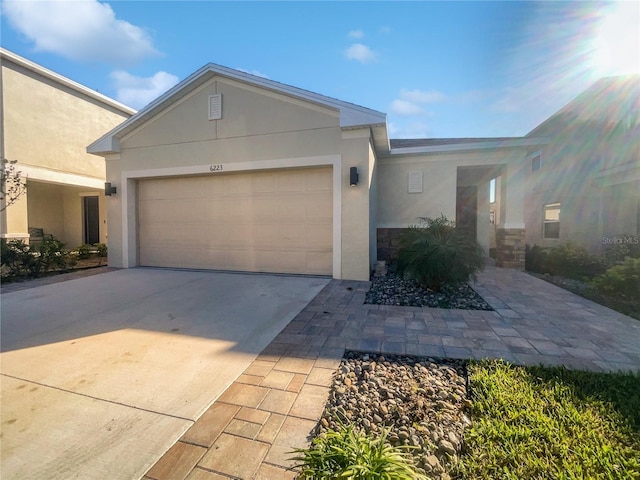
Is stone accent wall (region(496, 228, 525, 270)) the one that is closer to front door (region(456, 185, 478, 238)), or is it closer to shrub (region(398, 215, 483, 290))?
front door (region(456, 185, 478, 238))

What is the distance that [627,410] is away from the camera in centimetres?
203

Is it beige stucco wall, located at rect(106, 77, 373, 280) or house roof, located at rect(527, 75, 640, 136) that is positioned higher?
house roof, located at rect(527, 75, 640, 136)

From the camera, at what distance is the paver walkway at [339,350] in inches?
67.0

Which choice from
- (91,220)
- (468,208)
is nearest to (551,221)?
(468,208)

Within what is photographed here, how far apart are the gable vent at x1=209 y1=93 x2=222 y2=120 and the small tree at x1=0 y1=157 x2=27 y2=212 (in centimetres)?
561

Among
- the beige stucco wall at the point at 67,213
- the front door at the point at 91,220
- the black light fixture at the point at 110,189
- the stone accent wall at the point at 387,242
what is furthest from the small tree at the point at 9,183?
the stone accent wall at the point at 387,242

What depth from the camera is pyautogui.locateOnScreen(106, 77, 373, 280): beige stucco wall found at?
20.1ft

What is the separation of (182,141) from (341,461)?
771 cm

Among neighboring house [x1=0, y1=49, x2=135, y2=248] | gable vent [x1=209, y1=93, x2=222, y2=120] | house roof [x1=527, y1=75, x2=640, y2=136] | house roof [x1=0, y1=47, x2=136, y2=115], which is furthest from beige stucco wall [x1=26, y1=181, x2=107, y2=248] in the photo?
house roof [x1=527, y1=75, x2=640, y2=136]

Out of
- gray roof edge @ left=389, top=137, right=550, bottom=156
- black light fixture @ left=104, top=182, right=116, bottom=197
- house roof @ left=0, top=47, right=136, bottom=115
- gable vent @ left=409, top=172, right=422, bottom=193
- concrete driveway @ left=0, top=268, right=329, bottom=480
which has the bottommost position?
concrete driveway @ left=0, top=268, right=329, bottom=480

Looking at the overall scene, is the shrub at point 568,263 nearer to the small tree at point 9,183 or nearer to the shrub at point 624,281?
the shrub at point 624,281

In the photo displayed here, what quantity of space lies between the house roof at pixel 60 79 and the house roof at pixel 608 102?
1677 centimetres

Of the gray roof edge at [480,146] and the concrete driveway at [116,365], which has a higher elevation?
the gray roof edge at [480,146]

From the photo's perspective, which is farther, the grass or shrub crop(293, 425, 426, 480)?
the grass
